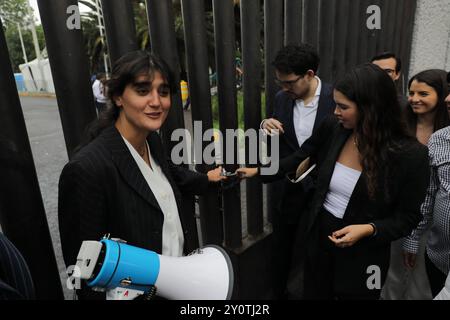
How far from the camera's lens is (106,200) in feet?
4.84

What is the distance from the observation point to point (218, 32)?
8.22ft

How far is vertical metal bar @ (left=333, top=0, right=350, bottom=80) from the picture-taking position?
377cm

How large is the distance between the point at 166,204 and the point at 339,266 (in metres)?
1.32

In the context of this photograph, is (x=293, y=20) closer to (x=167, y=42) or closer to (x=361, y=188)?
(x=167, y=42)

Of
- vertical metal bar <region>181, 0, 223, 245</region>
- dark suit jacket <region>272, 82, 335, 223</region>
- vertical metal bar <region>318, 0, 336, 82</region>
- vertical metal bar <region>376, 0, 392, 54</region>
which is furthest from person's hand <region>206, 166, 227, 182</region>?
vertical metal bar <region>376, 0, 392, 54</region>

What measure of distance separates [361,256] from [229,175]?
3.53ft

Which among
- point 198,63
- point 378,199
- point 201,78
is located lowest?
point 378,199

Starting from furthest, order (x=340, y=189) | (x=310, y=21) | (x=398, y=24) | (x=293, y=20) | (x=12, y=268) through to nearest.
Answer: (x=398, y=24) < (x=310, y=21) < (x=293, y=20) < (x=340, y=189) < (x=12, y=268)

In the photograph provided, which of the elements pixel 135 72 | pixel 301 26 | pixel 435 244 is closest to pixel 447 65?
pixel 301 26

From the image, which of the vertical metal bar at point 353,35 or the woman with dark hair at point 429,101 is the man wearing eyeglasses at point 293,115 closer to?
the woman with dark hair at point 429,101

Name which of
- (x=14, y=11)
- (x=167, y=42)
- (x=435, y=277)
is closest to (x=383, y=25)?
(x=435, y=277)

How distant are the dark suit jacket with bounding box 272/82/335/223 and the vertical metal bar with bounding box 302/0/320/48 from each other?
0.85 m

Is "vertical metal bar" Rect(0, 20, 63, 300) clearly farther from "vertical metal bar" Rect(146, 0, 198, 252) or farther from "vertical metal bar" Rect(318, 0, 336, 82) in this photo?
"vertical metal bar" Rect(318, 0, 336, 82)

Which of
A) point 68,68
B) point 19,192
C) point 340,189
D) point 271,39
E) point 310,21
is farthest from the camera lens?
point 310,21
